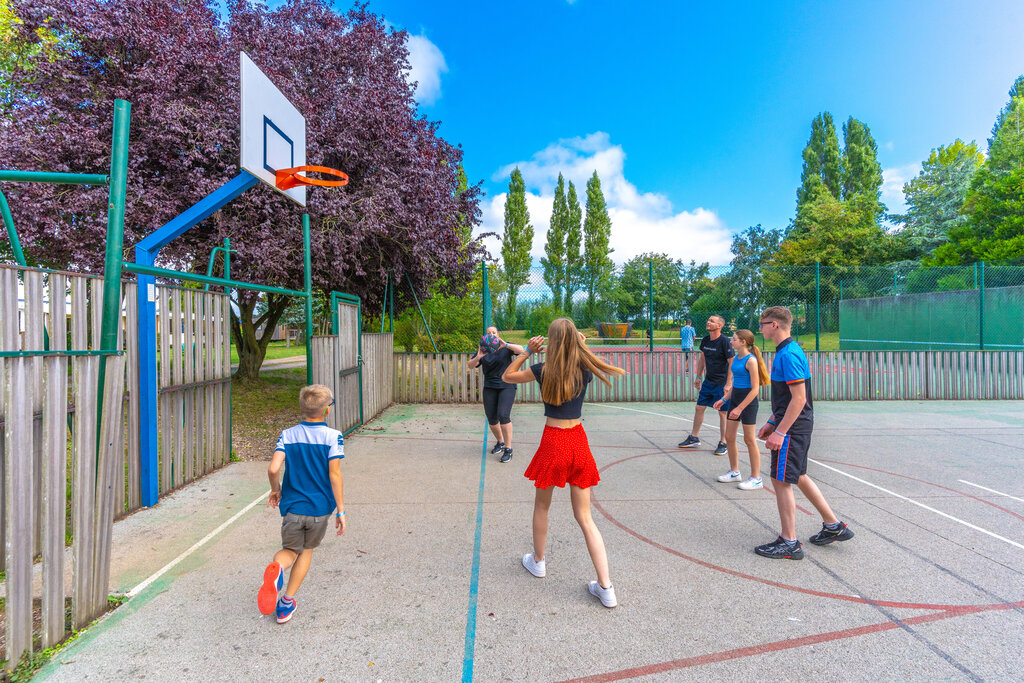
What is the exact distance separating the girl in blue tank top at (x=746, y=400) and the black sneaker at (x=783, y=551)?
1.57 metres

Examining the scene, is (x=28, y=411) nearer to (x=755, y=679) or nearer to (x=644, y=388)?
(x=755, y=679)

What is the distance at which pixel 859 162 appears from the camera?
43.2m

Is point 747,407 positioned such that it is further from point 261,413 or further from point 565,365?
point 261,413

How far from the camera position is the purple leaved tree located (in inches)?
349

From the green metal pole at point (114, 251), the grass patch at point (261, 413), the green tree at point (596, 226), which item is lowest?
the grass patch at point (261, 413)

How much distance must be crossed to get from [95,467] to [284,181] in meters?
4.22

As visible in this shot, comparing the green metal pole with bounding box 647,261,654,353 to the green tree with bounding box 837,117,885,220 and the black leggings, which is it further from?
the green tree with bounding box 837,117,885,220

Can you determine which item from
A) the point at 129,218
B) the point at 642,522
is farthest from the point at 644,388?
the point at 129,218

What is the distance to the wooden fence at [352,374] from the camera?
683cm

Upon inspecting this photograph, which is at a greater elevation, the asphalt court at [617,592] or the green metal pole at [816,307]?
the green metal pole at [816,307]

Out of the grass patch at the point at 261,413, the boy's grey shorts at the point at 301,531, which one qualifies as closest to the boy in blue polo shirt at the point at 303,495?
the boy's grey shorts at the point at 301,531

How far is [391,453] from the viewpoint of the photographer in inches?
265

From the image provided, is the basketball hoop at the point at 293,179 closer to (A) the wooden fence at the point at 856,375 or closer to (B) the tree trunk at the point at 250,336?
(A) the wooden fence at the point at 856,375

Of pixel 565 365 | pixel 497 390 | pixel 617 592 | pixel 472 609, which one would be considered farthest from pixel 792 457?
pixel 497 390
